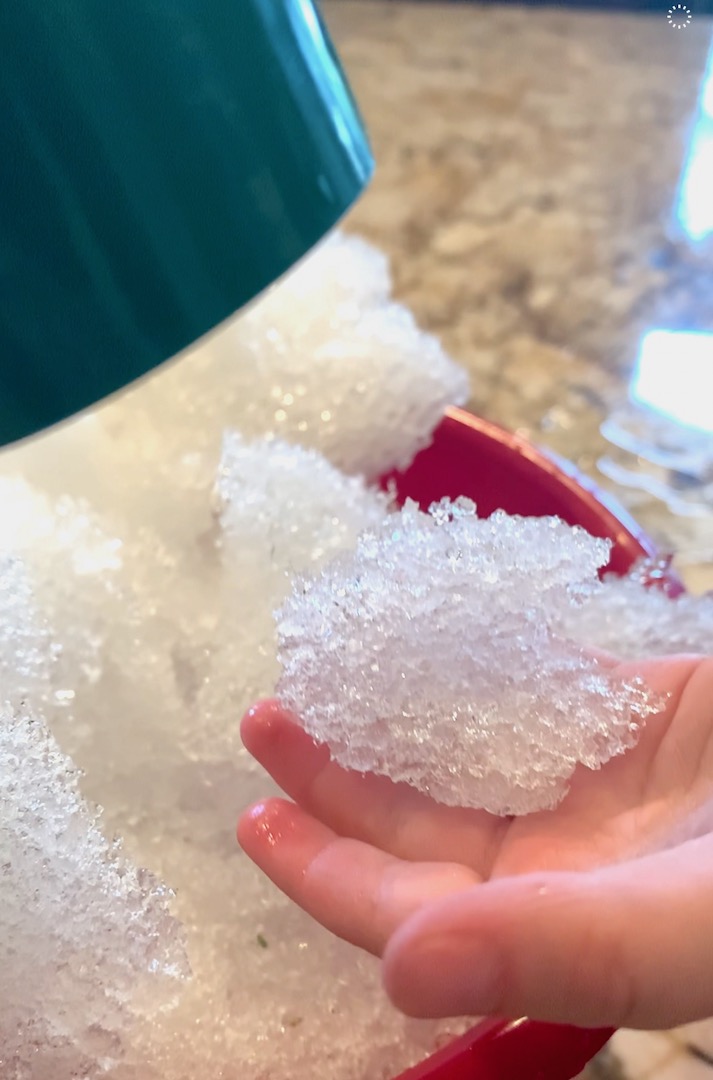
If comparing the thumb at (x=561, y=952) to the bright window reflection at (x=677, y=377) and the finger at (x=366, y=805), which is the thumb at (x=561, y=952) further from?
the bright window reflection at (x=677, y=377)

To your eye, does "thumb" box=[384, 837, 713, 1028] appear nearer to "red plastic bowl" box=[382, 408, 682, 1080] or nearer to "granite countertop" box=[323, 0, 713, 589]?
"red plastic bowl" box=[382, 408, 682, 1080]

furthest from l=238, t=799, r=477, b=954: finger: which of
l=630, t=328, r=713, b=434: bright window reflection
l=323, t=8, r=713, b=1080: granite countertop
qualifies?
l=630, t=328, r=713, b=434: bright window reflection

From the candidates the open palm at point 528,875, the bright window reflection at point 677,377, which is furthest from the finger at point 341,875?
the bright window reflection at point 677,377

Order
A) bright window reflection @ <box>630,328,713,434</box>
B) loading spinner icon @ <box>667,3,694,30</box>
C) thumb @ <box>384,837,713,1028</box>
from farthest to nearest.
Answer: loading spinner icon @ <box>667,3,694,30</box> < bright window reflection @ <box>630,328,713,434</box> < thumb @ <box>384,837,713,1028</box>

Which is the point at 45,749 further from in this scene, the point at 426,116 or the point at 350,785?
the point at 426,116

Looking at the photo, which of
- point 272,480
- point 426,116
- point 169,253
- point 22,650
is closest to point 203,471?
point 272,480

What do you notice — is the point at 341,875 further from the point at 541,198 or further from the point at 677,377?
the point at 541,198
